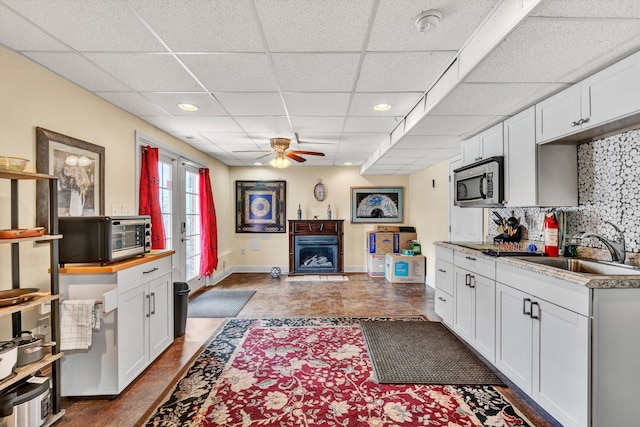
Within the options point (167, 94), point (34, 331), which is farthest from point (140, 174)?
point (34, 331)

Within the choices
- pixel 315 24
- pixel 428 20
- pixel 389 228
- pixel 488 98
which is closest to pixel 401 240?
pixel 389 228

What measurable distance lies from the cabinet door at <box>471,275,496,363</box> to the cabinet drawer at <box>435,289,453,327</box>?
529 millimetres

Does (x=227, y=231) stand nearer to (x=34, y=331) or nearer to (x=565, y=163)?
(x=34, y=331)

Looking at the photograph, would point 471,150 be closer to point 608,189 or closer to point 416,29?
point 608,189

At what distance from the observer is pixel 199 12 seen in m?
1.65

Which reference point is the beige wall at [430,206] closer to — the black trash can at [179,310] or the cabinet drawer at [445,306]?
the cabinet drawer at [445,306]

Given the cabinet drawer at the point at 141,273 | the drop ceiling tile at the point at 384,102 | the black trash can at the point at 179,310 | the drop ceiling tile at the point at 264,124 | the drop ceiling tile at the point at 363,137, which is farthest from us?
the drop ceiling tile at the point at 363,137

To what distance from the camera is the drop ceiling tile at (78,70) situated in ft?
6.86

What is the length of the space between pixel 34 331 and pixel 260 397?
1684 mm

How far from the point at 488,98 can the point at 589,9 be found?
99 centimetres

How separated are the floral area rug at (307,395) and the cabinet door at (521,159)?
1.60m

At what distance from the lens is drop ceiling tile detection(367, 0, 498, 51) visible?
5.18ft

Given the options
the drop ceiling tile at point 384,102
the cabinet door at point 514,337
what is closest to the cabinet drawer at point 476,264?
the cabinet door at point 514,337

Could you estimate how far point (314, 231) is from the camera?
663 centimetres
